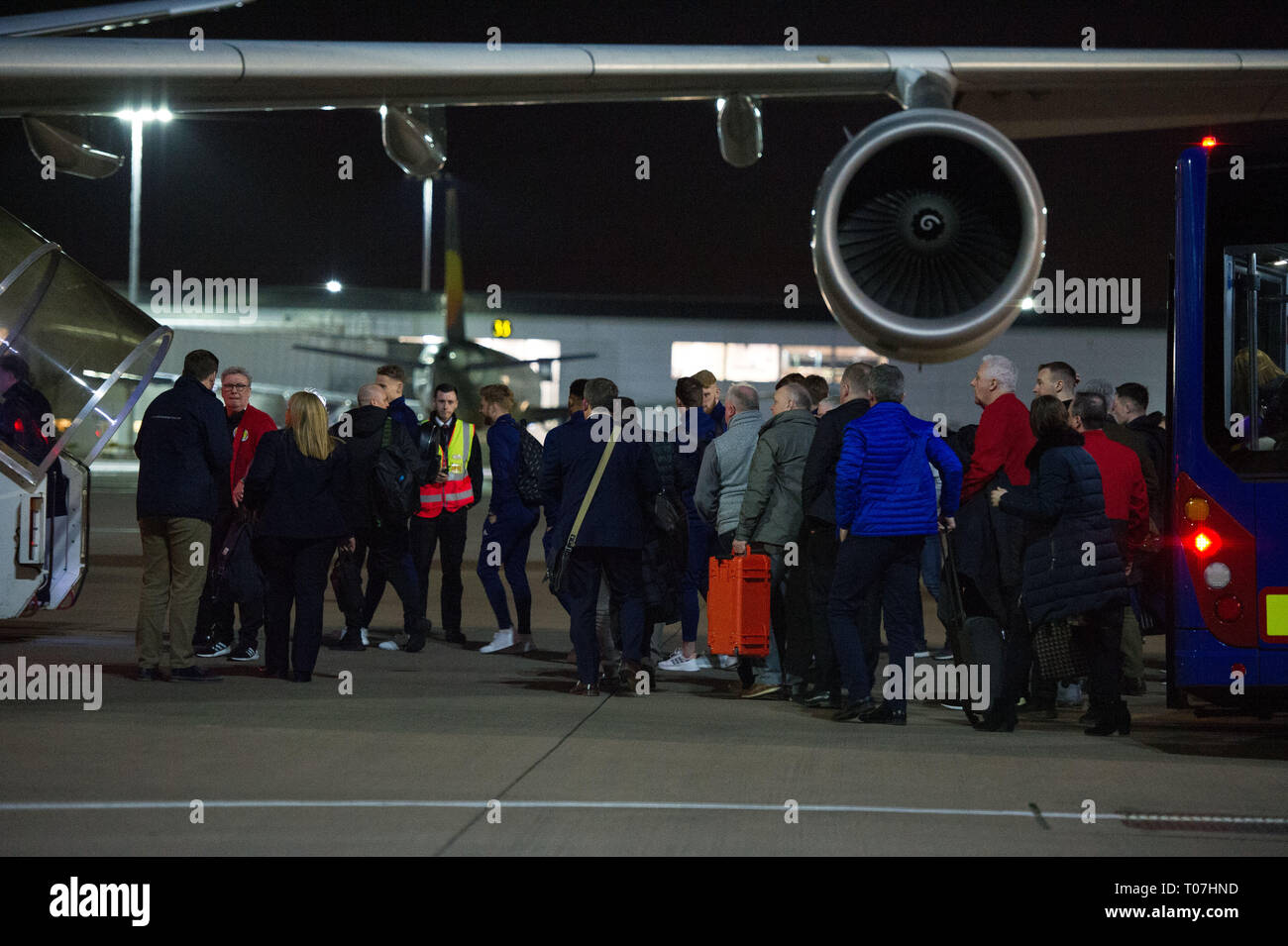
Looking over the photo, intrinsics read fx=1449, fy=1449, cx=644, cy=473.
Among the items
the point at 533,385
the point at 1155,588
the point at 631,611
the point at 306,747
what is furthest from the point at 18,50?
the point at 533,385

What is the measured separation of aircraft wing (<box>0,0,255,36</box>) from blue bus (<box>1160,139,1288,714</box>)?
4.30 m

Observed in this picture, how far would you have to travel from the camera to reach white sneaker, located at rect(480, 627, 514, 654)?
32.9ft

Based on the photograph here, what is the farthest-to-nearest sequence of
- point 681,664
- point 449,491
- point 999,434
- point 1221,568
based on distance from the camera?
1. point 449,491
2. point 681,664
3. point 999,434
4. point 1221,568

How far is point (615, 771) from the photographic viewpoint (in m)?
5.85

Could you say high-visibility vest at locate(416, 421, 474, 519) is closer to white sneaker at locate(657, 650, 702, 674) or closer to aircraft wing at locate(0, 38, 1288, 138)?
white sneaker at locate(657, 650, 702, 674)

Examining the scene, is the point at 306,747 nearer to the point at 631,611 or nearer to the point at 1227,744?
the point at 631,611

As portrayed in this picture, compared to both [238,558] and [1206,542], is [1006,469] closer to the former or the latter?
[1206,542]

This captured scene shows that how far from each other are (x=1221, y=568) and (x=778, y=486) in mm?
2684

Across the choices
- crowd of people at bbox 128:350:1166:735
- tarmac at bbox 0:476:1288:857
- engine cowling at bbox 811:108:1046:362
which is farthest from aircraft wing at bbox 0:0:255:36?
tarmac at bbox 0:476:1288:857

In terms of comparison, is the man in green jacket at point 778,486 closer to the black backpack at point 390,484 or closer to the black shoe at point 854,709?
the black shoe at point 854,709

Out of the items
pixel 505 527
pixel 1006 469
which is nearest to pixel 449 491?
pixel 505 527

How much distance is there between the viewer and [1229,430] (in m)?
6.31

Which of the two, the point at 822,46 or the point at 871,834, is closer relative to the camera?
the point at 871,834
